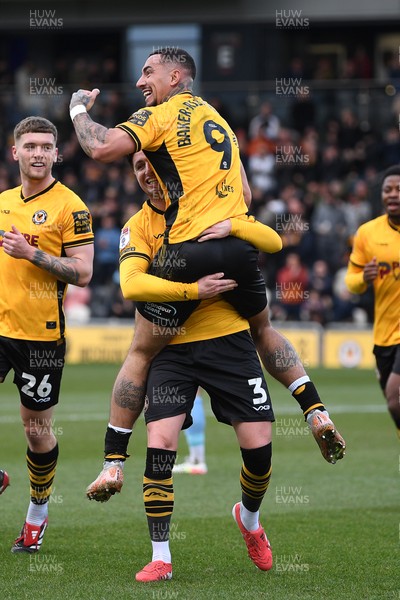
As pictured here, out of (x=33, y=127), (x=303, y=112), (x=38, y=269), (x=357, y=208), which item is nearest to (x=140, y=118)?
(x=33, y=127)

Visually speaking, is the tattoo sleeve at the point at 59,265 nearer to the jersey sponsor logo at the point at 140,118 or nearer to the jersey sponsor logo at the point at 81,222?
the jersey sponsor logo at the point at 81,222

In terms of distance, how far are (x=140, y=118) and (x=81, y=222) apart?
4.34 ft

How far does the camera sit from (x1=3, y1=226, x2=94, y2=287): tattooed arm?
685 cm

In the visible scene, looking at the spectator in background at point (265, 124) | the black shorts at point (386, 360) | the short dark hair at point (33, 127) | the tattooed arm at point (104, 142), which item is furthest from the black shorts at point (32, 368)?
the spectator in background at point (265, 124)

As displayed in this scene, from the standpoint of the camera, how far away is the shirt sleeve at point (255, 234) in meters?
6.32

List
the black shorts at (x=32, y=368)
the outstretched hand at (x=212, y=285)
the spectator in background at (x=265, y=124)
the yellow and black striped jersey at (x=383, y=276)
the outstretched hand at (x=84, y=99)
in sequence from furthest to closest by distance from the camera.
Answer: the spectator in background at (x=265, y=124), the yellow and black striped jersey at (x=383, y=276), the black shorts at (x=32, y=368), the outstretched hand at (x=84, y=99), the outstretched hand at (x=212, y=285)

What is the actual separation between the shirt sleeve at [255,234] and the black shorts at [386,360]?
3329 mm

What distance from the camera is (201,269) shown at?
6.28 m

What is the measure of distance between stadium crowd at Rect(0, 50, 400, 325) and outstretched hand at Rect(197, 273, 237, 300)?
601 inches

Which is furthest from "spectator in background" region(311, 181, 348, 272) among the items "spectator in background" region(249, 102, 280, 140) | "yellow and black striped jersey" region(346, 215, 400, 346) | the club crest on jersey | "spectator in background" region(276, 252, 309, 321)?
the club crest on jersey

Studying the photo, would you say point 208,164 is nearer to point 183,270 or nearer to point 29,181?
point 183,270

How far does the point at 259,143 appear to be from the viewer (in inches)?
1040

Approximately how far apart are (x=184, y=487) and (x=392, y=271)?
9.15ft

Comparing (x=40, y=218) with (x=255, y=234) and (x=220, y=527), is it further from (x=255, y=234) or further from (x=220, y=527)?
(x=220, y=527)
